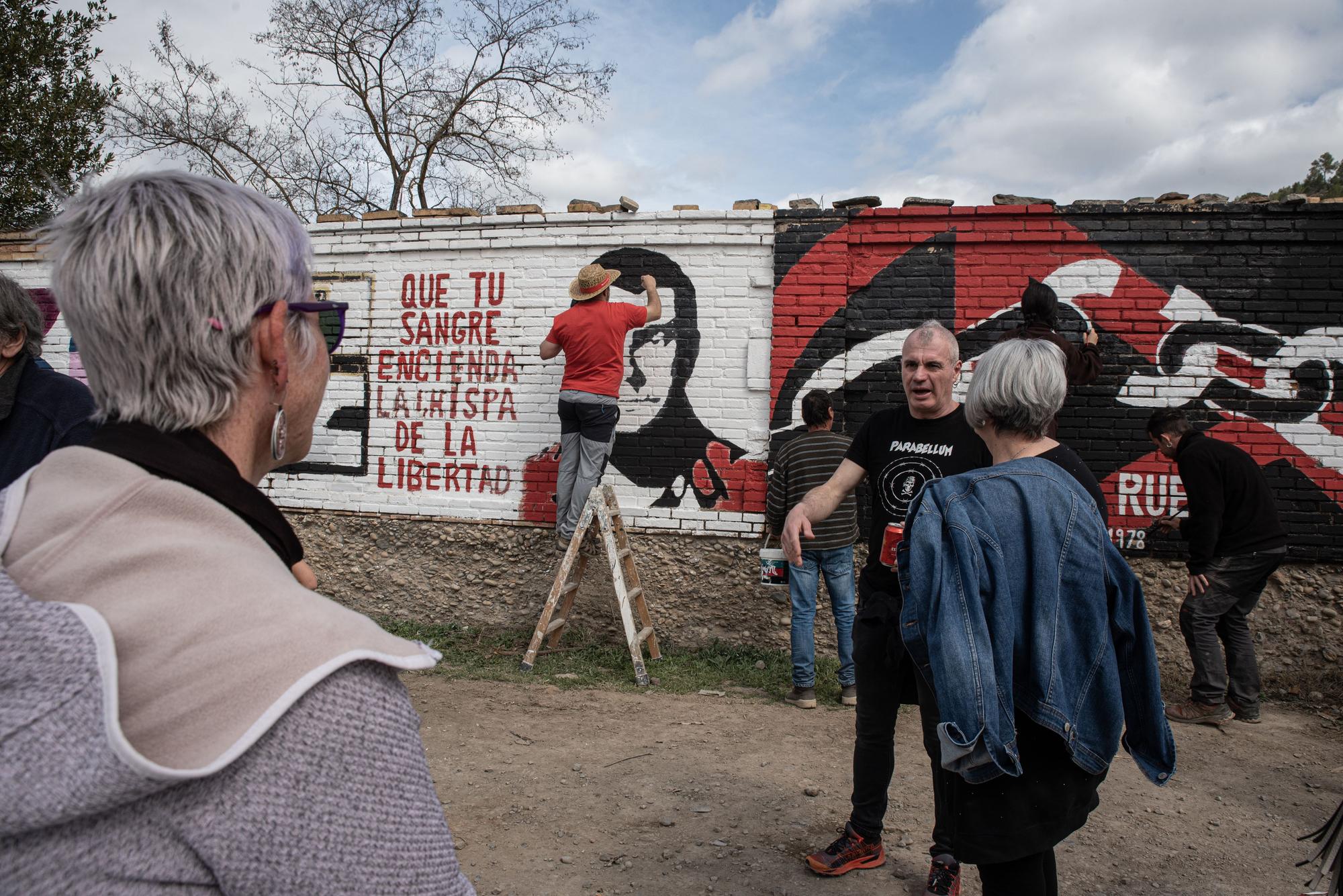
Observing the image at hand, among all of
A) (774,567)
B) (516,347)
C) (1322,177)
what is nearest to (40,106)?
(516,347)

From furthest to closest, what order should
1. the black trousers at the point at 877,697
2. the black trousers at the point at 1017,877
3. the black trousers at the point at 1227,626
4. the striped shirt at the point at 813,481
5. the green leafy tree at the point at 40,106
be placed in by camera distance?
the green leafy tree at the point at 40,106, the striped shirt at the point at 813,481, the black trousers at the point at 1227,626, the black trousers at the point at 877,697, the black trousers at the point at 1017,877

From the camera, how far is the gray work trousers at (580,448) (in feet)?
21.1

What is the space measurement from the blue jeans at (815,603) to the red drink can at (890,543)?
2.30 m

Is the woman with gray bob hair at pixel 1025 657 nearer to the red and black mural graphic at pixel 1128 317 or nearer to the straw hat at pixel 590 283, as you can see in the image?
the red and black mural graphic at pixel 1128 317

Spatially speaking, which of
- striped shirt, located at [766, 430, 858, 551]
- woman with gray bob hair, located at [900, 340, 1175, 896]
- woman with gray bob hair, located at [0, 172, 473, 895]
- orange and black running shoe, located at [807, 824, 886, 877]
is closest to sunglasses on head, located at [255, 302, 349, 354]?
woman with gray bob hair, located at [0, 172, 473, 895]

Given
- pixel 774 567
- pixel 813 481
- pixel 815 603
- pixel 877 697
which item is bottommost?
pixel 815 603

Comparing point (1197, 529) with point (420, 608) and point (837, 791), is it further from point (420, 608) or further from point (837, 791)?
point (420, 608)

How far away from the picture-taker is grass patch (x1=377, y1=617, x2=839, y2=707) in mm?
5949

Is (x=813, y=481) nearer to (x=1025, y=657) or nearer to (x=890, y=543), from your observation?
(x=890, y=543)

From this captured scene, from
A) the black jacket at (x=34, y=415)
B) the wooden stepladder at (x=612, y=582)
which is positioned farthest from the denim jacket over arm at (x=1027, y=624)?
the wooden stepladder at (x=612, y=582)

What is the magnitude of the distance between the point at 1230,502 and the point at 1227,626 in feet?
2.71

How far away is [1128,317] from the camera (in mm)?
6266

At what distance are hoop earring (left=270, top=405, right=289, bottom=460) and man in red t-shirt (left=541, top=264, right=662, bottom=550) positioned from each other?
17.1 ft

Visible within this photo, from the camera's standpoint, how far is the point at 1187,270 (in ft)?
20.4
